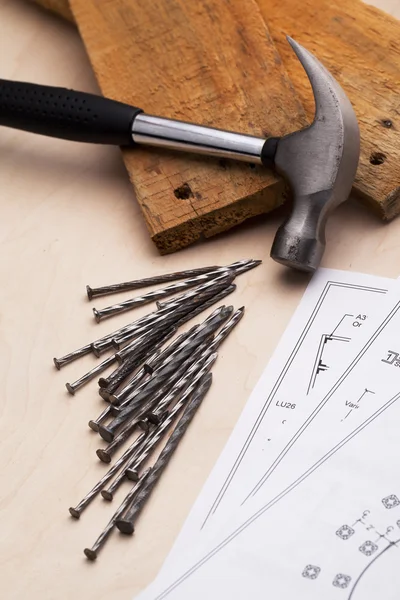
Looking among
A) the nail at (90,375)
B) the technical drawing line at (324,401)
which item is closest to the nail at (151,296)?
the nail at (90,375)

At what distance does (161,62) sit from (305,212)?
549 mm

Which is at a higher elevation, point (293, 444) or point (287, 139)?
point (287, 139)

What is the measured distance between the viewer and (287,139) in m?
1.45

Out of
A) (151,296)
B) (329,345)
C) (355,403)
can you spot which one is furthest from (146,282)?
(355,403)

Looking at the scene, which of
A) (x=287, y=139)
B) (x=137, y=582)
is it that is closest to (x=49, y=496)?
(x=137, y=582)

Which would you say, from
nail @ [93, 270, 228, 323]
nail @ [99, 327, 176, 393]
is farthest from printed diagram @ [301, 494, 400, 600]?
nail @ [93, 270, 228, 323]

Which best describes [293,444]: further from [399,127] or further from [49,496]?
[399,127]

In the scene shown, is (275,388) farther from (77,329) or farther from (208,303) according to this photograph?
(77,329)

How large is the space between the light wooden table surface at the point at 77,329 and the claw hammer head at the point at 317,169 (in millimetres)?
83

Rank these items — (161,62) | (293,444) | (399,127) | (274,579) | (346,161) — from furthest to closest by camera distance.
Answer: (161,62) < (399,127) < (346,161) < (293,444) < (274,579)

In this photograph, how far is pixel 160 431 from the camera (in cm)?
126

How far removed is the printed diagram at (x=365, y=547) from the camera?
1033 millimetres

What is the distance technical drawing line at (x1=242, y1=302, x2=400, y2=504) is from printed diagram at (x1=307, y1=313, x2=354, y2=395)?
1.3 inches

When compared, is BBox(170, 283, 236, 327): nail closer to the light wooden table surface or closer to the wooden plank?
the light wooden table surface
